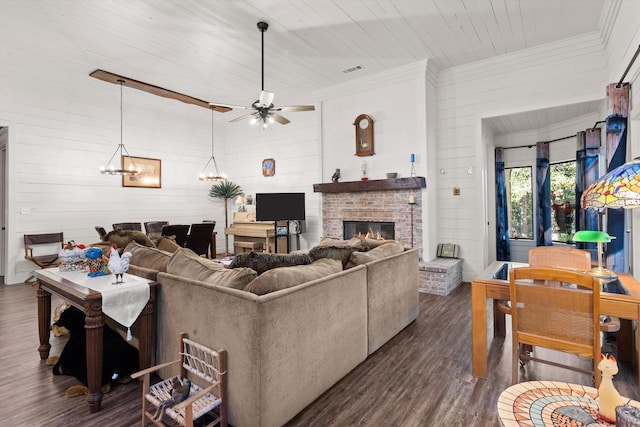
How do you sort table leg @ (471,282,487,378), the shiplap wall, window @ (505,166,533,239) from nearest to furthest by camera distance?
table leg @ (471,282,487,378) < the shiplap wall < window @ (505,166,533,239)

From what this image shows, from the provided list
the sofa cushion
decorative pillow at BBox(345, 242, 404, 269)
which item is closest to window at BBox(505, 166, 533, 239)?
decorative pillow at BBox(345, 242, 404, 269)

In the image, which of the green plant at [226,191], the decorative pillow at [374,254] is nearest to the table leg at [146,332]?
the decorative pillow at [374,254]

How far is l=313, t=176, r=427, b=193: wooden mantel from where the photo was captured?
5.10 metres

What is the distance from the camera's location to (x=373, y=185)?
554 cm

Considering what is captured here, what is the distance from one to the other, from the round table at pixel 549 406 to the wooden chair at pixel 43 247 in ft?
21.7

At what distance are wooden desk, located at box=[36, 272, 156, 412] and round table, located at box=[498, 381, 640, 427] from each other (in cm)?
216

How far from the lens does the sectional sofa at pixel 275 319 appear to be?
173 centimetres

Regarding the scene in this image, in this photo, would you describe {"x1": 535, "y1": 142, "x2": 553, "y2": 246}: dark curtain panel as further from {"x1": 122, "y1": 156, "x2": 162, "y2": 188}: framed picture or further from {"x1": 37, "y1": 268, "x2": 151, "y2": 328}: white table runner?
{"x1": 122, "y1": 156, "x2": 162, "y2": 188}: framed picture

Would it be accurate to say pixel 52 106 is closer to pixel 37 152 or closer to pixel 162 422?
pixel 37 152

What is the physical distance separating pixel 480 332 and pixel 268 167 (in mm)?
6113

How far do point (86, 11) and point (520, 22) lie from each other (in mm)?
5128

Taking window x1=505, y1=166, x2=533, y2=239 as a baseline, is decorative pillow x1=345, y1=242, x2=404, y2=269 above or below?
below

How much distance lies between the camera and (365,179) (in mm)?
5691

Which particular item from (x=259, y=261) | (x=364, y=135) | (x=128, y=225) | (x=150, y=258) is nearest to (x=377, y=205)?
(x=364, y=135)
